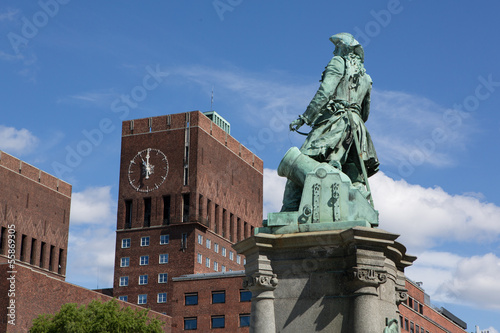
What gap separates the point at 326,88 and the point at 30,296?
6810 cm

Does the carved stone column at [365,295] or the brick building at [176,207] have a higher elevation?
the brick building at [176,207]

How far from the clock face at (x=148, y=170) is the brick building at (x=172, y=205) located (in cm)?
16

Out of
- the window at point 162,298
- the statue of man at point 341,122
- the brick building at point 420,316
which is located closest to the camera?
the statue of man at point 341,122

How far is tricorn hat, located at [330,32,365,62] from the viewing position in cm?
1530

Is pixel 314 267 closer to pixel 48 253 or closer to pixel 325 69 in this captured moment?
pixel 325 69

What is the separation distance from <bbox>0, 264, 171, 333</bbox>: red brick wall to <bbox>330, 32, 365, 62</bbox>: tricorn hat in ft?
215

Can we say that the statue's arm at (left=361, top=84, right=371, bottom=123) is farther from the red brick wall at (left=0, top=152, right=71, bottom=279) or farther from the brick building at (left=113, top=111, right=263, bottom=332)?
the red brick wall at (left=0, top=152, right=71, bottom=279)

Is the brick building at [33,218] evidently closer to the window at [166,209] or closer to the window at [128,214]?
the window at [128,214]

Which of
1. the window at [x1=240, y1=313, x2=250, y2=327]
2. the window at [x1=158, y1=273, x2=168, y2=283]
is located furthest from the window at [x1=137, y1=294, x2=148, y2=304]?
the window at [x1=240, y1=313, x2=250, y2=327]

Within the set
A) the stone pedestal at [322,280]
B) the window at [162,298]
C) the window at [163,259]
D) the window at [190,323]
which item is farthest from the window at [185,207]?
the stone pedestal at [322,280]

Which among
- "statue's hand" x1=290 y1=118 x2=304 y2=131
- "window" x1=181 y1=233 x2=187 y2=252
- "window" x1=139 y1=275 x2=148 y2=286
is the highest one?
"window" x1=181 y1=233 x2=187 y2=252

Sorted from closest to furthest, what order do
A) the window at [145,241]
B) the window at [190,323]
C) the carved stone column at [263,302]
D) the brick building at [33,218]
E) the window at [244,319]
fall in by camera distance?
the carved stone column at [263,302] < the window at [244,319] < the window at [190,323] < the brick building at [33,218] < the window at [145,241]

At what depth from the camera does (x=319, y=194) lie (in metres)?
13.5

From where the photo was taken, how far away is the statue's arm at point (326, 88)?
47.4 ft
